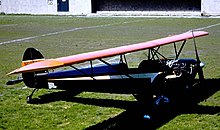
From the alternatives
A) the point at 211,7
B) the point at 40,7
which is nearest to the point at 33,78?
the point at 211,7

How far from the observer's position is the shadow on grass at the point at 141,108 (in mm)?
8156

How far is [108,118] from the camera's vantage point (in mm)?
8633

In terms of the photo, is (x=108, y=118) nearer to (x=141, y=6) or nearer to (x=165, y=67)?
(x=165, y=67)

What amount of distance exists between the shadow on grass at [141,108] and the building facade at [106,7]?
4089 cm

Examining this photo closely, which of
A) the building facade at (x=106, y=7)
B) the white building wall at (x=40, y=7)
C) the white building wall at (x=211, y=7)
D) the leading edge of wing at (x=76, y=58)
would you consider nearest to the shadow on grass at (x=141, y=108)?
the leading edge of wing at (x=76, y=58)

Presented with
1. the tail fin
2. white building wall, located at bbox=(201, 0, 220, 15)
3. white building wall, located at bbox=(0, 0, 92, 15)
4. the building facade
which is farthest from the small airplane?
white building wall, located at bbox=(0, 0, 92, 15)

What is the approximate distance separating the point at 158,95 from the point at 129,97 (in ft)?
4.75

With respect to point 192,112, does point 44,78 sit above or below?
above

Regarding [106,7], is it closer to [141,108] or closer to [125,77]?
[125,77]

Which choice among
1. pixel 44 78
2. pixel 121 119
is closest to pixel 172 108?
pixel 121 119

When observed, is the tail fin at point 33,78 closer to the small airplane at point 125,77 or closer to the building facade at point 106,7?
the small airplane at point 125,77

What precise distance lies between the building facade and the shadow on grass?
40891 millimetres

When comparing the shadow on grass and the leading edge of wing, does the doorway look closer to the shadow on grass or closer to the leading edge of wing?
the shadow on grass

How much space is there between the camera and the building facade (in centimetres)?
5237
